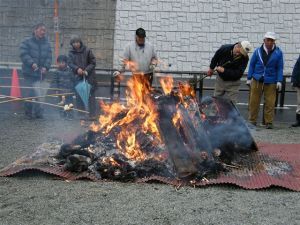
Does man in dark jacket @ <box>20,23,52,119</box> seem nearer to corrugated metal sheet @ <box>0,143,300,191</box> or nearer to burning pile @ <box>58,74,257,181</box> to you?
burning pile @ <box>58,74,257,181</box>

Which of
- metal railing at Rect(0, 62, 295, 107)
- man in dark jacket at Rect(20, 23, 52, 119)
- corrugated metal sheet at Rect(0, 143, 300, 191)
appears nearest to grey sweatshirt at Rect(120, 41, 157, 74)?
metal railing at Rect(0, 62, 295, 107)

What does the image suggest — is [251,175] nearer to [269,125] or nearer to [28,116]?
[269,125]

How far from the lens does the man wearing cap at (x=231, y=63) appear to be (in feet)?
32.2

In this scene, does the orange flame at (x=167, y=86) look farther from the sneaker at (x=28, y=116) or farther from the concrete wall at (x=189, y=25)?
the concrete wall at (x=189, y=25)

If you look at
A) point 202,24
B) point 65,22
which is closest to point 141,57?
point 202,24

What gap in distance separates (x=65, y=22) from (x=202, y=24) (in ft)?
17.4

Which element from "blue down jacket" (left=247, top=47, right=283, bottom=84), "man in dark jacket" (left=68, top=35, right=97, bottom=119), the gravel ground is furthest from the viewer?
"man in dark jacket" (left=68, top=35, right=97, bottom=119)

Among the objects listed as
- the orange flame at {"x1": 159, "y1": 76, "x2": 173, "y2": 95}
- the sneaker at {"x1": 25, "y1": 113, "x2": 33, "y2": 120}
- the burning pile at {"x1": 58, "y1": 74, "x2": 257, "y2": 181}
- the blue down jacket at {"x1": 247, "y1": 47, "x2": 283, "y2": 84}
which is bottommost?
the sneaker at {"x1": 25, "y1": 113, "x2": 33, "y2": 120}

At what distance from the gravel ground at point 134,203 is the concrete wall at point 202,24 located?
1130 cm

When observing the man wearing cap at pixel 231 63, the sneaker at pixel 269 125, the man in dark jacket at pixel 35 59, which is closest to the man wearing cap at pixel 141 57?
the man wearing cap at pixel 231 63

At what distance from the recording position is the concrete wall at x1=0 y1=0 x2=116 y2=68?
17656 mm

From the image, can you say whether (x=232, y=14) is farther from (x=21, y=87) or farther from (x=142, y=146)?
(x=142, y=146)

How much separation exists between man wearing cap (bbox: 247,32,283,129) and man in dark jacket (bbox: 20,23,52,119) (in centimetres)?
493

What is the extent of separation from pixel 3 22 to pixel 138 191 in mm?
14451
